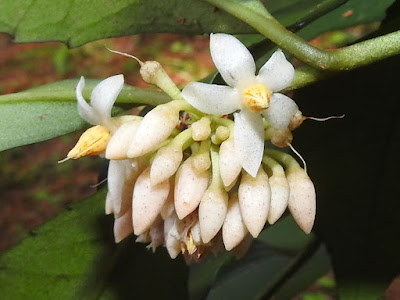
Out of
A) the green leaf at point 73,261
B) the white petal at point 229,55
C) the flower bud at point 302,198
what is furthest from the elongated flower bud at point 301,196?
the green leaf at point 73,261

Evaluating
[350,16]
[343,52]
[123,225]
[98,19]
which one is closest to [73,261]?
[123,225]

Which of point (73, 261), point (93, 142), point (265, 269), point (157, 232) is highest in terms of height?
point (93, 142)

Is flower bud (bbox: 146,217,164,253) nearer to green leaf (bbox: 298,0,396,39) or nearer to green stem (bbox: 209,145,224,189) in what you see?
green stem (bbox: 209,145,224,189)

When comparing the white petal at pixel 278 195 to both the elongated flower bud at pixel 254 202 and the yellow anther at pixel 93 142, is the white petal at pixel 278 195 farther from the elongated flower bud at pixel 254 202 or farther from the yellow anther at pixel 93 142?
the yellow anther at pixel 93 142

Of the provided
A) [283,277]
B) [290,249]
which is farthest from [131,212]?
[290,249]

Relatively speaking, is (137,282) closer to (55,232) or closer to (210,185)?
(55,232)

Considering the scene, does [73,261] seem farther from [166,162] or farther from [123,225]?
[166,162]

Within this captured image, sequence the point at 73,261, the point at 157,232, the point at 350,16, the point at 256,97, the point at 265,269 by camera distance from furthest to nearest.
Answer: the point at 265,269
the point at 350,16
the point at 73,261
the point at 157,232
the point at 256,97

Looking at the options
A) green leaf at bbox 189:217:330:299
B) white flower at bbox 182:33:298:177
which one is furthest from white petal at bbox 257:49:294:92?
green leaf at bbox 189:217:330:299
